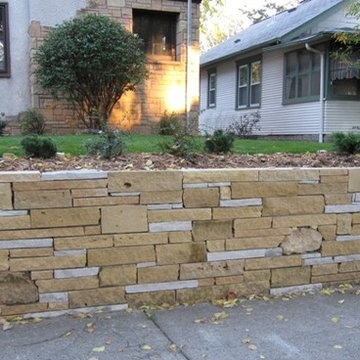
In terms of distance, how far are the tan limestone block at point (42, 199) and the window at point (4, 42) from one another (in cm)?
785

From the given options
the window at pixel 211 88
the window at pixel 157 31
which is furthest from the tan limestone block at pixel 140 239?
the window at pixel 211 88

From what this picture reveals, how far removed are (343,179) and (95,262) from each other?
211 centimetres

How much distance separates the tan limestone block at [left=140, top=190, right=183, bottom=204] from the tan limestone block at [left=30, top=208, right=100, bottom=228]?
348 mm

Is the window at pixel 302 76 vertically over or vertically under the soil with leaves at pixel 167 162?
over

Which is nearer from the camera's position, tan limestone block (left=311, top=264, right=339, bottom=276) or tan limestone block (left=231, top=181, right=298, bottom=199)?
tan limestone block (left=231, top=181, right=298, bottom=199)

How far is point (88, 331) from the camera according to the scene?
2971 mm

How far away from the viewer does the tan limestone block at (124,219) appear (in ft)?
10.7

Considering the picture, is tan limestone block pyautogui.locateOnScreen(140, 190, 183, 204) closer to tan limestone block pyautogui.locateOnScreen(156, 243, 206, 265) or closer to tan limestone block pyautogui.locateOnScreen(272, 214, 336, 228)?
tan limestone block pyautogui.locateOnScreen(156, 243, 206, 265)

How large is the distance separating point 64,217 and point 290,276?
6.08 ft

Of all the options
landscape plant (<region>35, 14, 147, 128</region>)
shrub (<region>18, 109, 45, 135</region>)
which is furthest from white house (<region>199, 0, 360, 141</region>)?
shrub (<region>18, 109, 45, 135</region>)

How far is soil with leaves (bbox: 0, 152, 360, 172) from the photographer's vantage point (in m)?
3.73

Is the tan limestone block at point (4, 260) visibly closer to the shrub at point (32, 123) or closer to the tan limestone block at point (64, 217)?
the tan limestone block at point (64, 217)

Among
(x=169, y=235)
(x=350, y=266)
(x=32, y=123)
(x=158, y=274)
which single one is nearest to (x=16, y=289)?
(x=158, y=274)

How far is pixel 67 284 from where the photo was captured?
10.5ft
